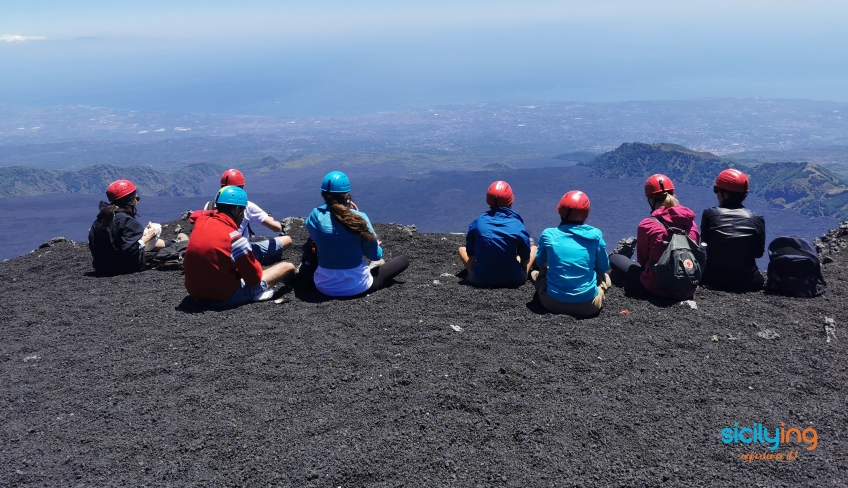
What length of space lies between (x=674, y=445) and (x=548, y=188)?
400ft

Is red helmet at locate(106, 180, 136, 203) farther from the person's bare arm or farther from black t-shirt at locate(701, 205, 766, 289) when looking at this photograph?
black t-shirt at locate(701, 205, 766, 289)

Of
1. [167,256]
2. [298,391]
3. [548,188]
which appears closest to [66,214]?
[548,188]

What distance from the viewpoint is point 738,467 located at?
461cm

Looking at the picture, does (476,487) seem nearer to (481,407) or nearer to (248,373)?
(481,407)

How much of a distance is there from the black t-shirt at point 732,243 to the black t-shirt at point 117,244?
10479mm

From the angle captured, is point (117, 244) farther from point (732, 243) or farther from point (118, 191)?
point (732, 243)

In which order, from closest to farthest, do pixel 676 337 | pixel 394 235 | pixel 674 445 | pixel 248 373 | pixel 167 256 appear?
pixel 674 445 < pixel 248 373 < pixel 676 337 < pixel 167 256 < pixel 394 235

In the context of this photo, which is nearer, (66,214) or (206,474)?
(206,474)

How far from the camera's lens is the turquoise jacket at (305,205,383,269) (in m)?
8.15

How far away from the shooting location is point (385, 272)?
9219 mm

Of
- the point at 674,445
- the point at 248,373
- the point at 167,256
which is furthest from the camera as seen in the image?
the point at 167,256

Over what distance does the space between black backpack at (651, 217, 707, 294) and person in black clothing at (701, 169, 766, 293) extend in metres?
0.85

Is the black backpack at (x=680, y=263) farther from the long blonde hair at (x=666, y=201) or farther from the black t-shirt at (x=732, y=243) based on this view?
the black t-shirt at (x=732, y=243)

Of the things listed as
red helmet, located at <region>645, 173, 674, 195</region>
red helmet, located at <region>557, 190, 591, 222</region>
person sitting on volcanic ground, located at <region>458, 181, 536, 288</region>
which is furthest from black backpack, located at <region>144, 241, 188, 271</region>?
red helmet, located at <region>645, 173, 674, 195</region>
